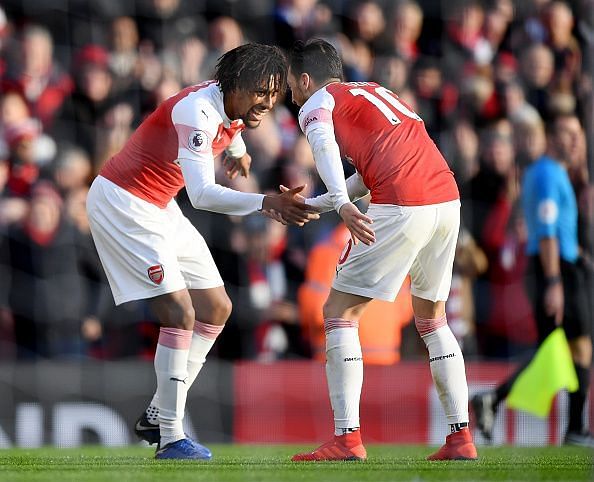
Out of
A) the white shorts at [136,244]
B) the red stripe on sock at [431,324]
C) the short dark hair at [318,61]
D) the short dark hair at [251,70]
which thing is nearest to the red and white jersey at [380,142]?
the short dark hair at [318,61]

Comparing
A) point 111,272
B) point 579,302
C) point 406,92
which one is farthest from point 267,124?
point 111,272

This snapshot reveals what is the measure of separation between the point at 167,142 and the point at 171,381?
1.04 meters

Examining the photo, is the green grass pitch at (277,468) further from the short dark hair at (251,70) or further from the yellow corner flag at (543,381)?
the short dark hair at (251,70)

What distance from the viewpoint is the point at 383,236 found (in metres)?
4.96

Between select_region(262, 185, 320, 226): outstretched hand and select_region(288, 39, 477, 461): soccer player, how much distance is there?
0.14m

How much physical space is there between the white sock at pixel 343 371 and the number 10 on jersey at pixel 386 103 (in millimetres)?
877

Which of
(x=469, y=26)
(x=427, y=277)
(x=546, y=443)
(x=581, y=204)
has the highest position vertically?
(x=469, y=26)

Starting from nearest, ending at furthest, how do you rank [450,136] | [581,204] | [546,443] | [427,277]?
[427,277] < [546,443] < [581,204] < [450,136]

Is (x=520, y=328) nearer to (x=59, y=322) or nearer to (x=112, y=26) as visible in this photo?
(x=59, y=322)

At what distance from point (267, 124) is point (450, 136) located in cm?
128

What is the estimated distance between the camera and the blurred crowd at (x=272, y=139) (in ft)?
26.2

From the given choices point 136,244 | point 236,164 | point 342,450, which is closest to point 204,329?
point 136,244

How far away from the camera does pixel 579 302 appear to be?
25.2ft

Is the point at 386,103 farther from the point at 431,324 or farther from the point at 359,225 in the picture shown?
the point at 431,324
